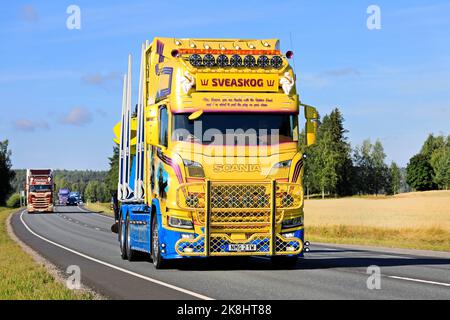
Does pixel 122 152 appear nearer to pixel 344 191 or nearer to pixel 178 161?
pixel 178 161

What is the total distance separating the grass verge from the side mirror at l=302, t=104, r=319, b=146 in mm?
12202

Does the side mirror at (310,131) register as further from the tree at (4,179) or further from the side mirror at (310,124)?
the tree at (4,179)

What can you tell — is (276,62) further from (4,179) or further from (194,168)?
(4,179)

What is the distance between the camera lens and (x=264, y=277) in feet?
54.8

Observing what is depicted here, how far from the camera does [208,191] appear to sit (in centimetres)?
1725

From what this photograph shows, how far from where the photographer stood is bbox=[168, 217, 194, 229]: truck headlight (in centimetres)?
1730

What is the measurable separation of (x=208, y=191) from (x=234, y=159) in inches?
34.4

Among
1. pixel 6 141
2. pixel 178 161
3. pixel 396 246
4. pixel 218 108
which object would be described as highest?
pixel 6 141

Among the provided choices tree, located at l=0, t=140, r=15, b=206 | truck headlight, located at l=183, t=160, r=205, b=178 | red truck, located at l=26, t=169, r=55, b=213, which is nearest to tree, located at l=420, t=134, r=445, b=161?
tree, located at l=0, t=140, r=15, b=206

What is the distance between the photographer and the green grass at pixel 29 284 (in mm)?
13320

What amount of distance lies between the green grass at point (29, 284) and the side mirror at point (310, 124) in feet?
19.3

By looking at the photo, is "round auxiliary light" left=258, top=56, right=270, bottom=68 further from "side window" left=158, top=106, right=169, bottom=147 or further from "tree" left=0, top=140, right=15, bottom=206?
"tree" left=0, top=140, right=15, bottom=206
